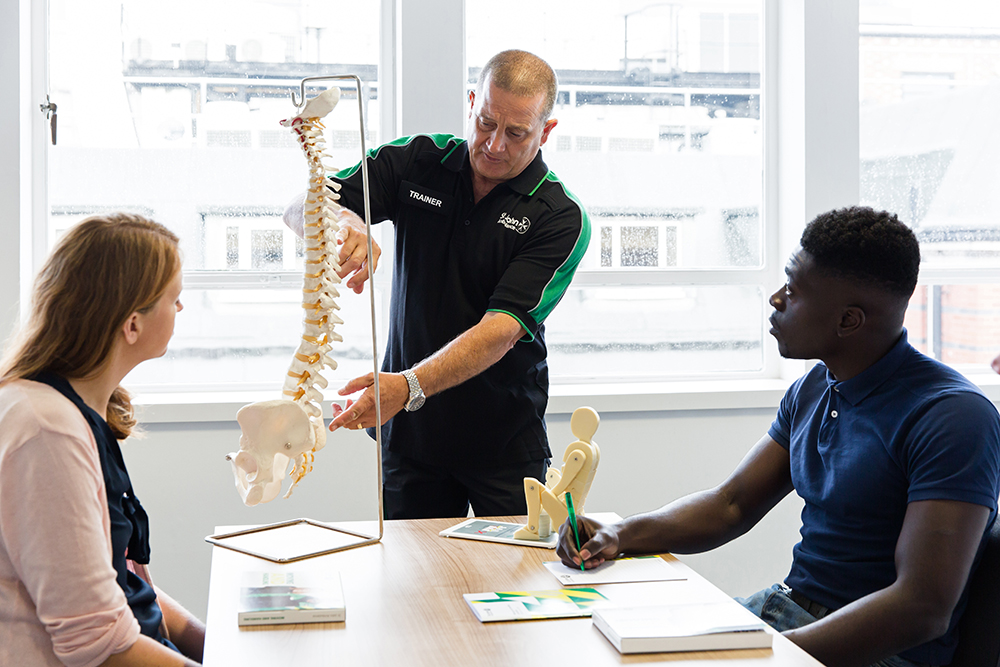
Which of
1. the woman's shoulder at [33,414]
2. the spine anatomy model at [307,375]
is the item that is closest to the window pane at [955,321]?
the spine anatomy model at [307,375]

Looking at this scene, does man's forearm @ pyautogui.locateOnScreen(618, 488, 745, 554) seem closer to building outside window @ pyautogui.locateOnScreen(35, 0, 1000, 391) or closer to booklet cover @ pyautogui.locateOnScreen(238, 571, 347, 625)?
booklet cover @ pyautogui.locateOnScreen(238, 571, 347, 625)

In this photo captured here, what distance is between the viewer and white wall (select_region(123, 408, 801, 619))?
9.97 feet

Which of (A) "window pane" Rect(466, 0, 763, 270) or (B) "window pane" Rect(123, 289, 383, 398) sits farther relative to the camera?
(A) "window pane" Rect(466, 0, 763, 270)

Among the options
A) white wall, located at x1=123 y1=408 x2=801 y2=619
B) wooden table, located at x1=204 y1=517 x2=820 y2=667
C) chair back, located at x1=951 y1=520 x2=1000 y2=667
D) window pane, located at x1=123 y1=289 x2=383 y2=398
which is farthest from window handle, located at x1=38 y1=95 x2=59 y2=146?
chair back, located at x1=951 y1=520 x2=1000 y2=667

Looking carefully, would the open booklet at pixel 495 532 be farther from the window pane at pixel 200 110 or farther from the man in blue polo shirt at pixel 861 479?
the window pane at pixel 200 110

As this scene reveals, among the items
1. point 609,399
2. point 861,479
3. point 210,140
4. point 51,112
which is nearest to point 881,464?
point 861,479

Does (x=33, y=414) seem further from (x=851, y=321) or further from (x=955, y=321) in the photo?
(x=955, y=321)

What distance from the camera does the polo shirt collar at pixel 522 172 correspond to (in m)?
2.34

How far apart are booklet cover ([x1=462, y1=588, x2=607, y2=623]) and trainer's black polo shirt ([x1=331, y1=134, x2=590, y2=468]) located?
2.58 ft

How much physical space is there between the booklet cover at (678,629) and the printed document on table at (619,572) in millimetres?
203

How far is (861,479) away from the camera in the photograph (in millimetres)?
1710

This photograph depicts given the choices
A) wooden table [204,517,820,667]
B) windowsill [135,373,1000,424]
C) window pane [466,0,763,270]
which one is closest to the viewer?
wooden table [204,517,820,667]

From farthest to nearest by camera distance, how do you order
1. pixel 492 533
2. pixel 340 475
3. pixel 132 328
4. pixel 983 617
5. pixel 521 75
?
1. pixel 340 475
2. pixel 521 75
3. pixel 492 533
4. pixel 983 617
5. pixel 132 328

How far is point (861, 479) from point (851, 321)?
31cm
